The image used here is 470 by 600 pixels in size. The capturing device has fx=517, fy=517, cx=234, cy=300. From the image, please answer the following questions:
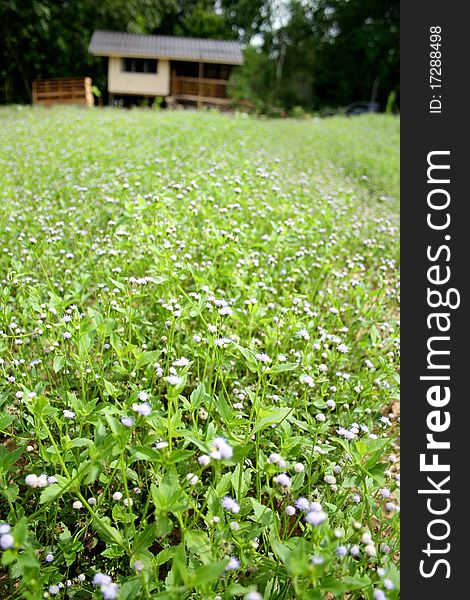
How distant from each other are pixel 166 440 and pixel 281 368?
54 cm

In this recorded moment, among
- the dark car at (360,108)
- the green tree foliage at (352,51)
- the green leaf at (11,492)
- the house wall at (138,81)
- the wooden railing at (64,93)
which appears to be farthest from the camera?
the green tree foliage at (352,51)

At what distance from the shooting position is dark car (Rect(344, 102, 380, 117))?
27.1m

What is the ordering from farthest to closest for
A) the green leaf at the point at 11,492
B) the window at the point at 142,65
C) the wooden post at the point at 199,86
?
the wooden post at the point at 199,86 → the window at the point at 142,65 → the green leaf at the point at 11,492

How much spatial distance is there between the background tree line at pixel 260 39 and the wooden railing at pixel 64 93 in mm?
2699

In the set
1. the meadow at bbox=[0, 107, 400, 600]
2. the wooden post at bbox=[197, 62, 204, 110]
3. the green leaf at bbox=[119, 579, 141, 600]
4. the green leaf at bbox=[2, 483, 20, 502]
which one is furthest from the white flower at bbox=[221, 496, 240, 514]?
the wooden post at bbox=[197, 62, 204, 110]

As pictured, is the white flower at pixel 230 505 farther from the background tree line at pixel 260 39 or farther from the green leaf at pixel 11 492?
the background tree line at pixel 260 39

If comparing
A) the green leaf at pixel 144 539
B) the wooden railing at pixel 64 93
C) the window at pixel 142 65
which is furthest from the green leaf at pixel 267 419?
the window at pixel 142 65

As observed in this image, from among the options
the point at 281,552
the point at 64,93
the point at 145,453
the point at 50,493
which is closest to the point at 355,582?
the point at 281,552

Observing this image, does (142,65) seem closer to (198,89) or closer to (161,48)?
(161,48)

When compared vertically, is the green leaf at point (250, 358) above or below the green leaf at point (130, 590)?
above

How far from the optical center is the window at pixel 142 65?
23031 millimetres

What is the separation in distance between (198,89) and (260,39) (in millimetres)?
11745

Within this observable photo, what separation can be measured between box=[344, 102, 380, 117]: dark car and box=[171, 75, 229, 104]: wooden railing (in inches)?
276

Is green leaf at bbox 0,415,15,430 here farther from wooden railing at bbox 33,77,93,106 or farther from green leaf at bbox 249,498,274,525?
wooden railing at bbox 33,77,93,106
